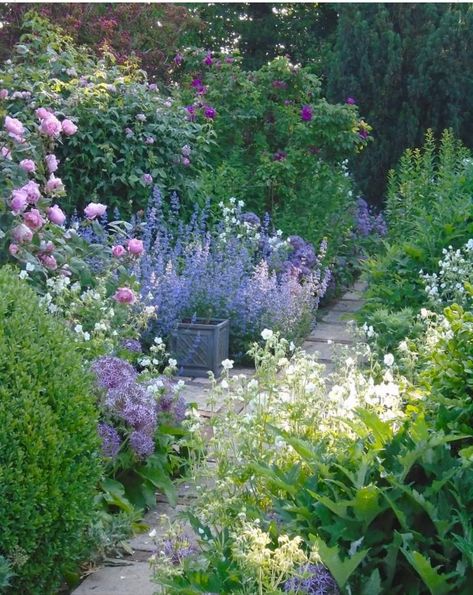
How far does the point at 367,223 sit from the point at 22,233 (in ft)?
18.2

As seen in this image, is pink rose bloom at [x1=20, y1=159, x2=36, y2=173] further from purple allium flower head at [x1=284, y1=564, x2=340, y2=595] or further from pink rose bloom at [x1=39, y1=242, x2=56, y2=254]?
purple allium flower head at [x1=284, y1=564, x2=340, y2=595]

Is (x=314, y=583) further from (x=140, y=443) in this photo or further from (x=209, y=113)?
(x=209, y=113)

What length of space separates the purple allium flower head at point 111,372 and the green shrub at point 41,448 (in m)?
0.55

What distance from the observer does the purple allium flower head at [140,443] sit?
3607mm

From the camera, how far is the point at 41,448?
2.69m

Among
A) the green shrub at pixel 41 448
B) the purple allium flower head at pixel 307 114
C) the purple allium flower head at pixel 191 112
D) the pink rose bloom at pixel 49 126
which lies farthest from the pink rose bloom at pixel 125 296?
the purple allium flower head at pixel 307 114

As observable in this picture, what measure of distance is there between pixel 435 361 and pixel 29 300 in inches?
60.0

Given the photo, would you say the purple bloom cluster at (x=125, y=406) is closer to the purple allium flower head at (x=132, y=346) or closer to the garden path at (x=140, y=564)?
the garden path at (x=140, y=564)

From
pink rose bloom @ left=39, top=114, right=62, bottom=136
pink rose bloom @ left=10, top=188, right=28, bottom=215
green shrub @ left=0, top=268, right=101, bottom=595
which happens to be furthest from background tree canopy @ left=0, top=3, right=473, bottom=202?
green shrub @ left=0, top=268, right=101, bottom=595

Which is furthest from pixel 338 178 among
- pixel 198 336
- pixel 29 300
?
pixel 29 300

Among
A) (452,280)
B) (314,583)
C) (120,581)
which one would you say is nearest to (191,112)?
(452,280)

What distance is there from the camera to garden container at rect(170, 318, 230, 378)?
18.6ft

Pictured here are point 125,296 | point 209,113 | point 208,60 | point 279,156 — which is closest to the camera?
point 125,296

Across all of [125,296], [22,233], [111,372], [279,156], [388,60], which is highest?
[388,60]
